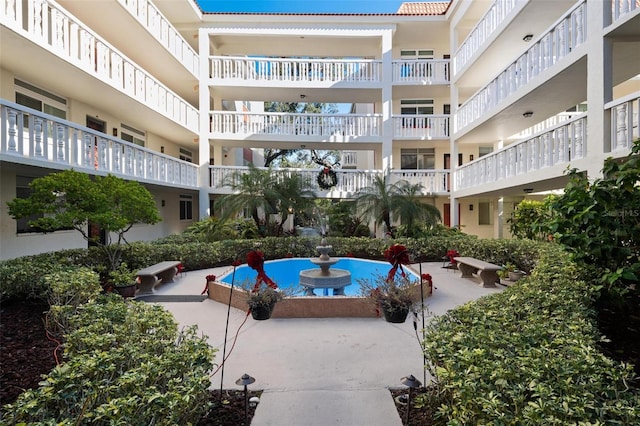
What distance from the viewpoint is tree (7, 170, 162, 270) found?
6559 millimetres

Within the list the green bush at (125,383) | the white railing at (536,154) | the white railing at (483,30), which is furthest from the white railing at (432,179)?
the green bush at (125,383)

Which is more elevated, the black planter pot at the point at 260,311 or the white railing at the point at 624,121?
the white railing at the point at 624,121

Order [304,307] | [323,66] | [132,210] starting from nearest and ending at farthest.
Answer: [304,307], [132,210], [323,66]

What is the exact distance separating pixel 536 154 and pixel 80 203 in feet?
38.6

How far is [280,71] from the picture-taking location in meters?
16.1

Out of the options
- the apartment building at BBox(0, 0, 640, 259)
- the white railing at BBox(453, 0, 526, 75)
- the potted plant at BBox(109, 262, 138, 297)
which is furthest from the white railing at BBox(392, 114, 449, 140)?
the potted plant at BBox(109, 262, 138, 297)

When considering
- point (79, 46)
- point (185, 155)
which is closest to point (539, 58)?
point (79, 46)

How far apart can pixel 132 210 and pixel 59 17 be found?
5.55 metres

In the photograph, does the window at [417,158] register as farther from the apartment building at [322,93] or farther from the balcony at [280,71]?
the balcony at [280,71]

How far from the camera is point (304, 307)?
6.18 metres

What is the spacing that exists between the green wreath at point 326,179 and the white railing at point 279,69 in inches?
184

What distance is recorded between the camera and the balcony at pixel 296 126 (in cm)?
1612

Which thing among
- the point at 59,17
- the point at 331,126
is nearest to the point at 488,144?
the point at 331,126

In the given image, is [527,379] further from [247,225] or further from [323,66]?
[323,66]
